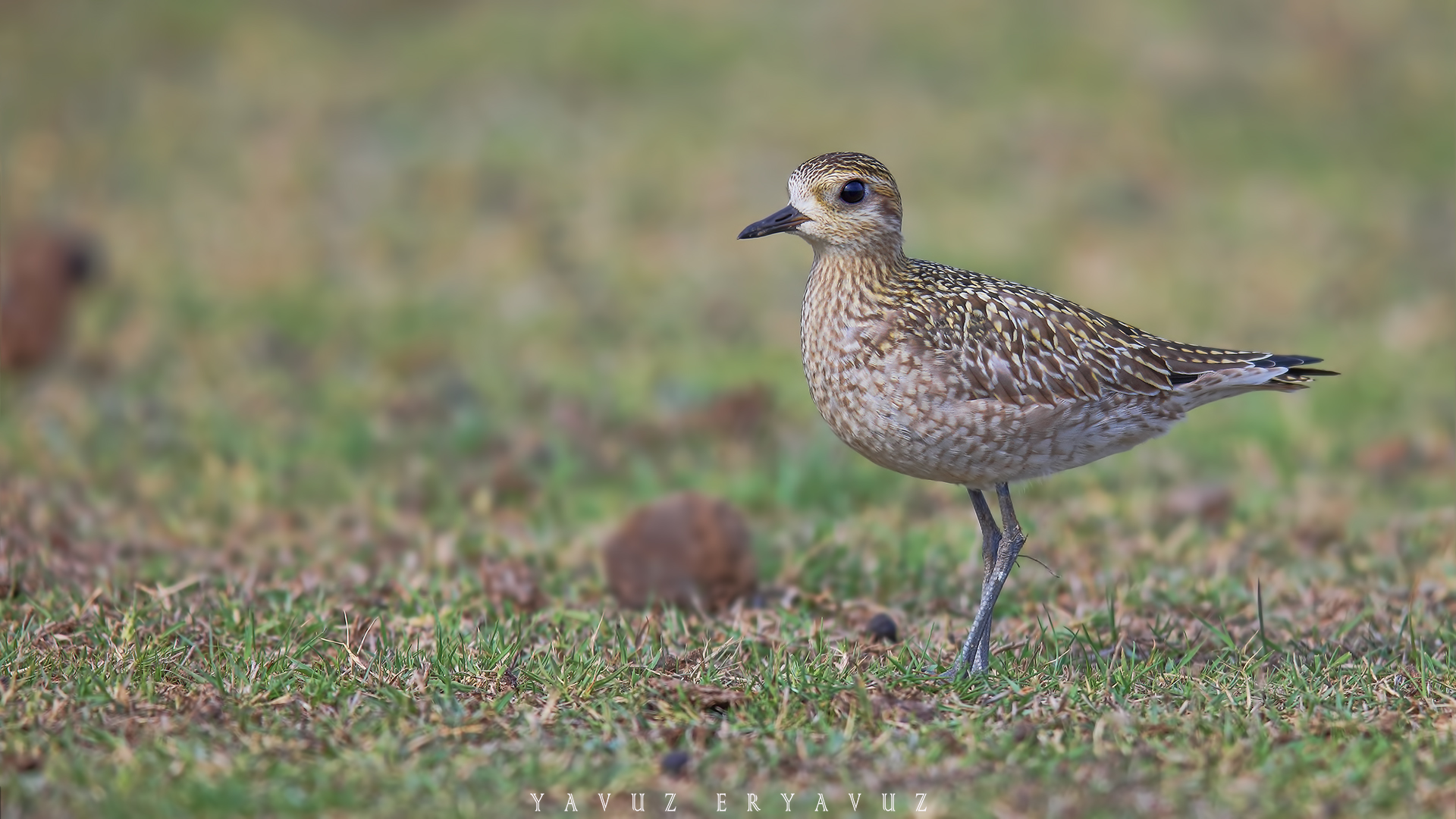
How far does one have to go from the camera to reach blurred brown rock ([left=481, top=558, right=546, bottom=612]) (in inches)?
276

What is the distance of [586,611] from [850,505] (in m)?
2.30

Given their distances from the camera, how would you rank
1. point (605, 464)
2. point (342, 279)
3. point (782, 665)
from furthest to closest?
point (342, 279) < point (605, 464) < point (782, 665)

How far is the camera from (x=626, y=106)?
14.4 m

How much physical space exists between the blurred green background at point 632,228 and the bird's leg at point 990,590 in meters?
1.48

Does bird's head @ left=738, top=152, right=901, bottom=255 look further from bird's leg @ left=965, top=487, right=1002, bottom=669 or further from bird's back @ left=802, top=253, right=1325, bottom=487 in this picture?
bird's leg @ left=965, top=487, right=1002, bottom=669

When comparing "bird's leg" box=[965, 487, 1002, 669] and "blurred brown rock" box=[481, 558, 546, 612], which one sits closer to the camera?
"bird's leg" box=[965, 487, 1002, 669]

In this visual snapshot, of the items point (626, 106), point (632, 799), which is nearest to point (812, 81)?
point (626, 106)

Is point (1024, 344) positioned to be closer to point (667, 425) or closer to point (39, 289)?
point (667, 425)

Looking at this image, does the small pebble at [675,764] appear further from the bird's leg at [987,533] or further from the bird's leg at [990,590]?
the bird's leg at [987,533]

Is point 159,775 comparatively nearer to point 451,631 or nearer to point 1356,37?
point 451,631

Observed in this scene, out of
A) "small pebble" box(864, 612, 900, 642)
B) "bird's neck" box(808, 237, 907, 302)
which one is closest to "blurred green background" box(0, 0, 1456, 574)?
"small pebble" box(864, 612, 900, 642)

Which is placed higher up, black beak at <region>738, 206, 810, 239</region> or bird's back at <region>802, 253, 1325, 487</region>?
black beak at <region>738, 206, 810, 239</region>

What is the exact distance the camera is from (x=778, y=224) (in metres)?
6.24

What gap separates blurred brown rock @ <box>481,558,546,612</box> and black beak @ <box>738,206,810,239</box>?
1.89 m
